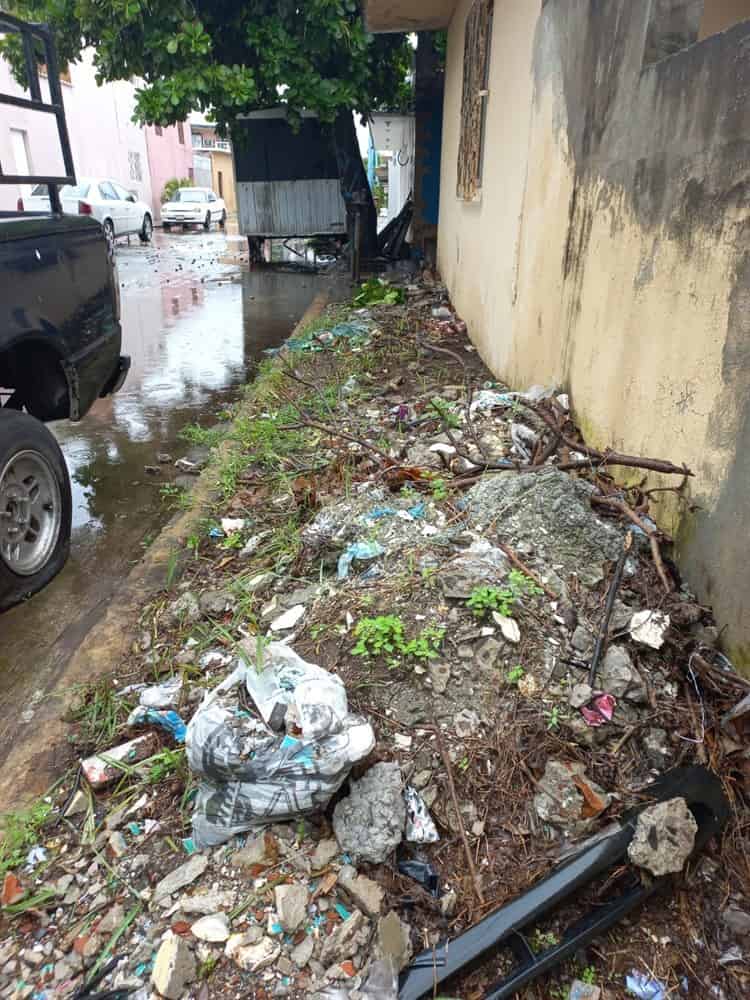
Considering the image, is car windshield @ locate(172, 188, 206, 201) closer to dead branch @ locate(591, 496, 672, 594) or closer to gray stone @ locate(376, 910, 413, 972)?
dead branch @ locate(591, 496, 672, 594)

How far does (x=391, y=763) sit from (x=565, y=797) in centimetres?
→ 50

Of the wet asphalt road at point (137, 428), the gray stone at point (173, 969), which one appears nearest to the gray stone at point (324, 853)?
the gray stone at point (173, 969)

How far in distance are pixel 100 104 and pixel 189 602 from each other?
25341mm

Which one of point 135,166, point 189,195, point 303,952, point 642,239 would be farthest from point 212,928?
point 135,166

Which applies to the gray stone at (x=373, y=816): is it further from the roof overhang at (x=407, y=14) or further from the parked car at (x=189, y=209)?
the parked car at (x=189, y=209)

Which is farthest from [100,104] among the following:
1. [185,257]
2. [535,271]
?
[535,271]

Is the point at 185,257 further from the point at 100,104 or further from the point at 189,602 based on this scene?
the point at 189,602

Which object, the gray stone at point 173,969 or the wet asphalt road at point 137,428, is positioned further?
the wet asphalt road at point 137,428

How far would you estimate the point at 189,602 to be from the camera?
10.1 feet

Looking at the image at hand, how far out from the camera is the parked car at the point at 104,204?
15566mm

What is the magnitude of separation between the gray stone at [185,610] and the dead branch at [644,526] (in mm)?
1747

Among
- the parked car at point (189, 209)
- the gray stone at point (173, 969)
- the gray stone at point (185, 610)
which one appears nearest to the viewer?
the gray stone at point (173, 969)

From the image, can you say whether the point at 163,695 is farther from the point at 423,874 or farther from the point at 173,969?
the point at 423,874

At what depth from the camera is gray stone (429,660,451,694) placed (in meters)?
2.26
